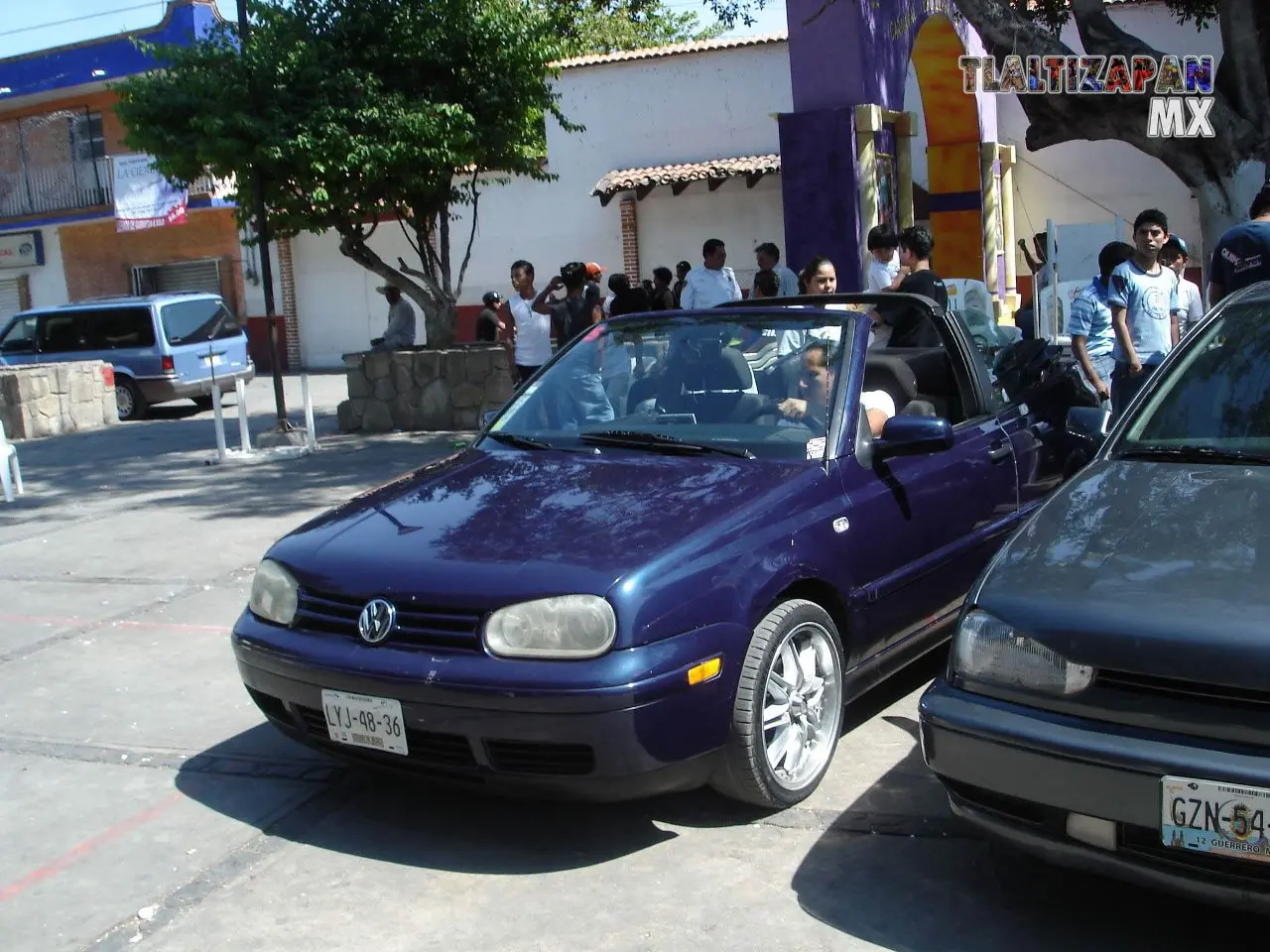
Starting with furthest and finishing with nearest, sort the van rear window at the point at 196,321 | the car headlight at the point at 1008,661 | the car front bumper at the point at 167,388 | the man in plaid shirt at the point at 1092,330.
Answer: the van rear window at the point at 196,321
the car front bumper at the point at 167,388
the man in plaid shirt at the point at 1092,330
the car headlight at the point at 1008,661

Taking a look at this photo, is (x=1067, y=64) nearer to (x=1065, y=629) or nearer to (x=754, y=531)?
(x=754, y=531)

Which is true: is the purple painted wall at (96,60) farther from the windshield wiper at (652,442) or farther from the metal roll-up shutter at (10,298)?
the windshield wiper at (652,442)

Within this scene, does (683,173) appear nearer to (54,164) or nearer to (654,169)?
(654,169)

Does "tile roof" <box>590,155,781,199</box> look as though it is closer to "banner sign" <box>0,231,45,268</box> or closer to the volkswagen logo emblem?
"banner sign" <box>0,231,45,268</box>

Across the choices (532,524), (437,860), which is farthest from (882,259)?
(437,860)

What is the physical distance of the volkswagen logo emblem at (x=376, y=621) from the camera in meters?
3.93

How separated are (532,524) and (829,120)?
9245 millimetres

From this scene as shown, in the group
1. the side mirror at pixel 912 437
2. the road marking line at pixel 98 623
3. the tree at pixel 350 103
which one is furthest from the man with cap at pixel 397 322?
the side mirror at pixel 912 437

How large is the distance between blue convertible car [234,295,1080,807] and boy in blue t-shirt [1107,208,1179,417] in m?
2.50

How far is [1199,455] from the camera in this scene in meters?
3.92

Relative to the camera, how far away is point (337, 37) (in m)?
13.3

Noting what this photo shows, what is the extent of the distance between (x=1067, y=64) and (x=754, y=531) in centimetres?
772

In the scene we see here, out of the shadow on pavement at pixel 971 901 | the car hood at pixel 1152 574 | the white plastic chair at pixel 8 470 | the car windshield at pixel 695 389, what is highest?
the car windshield at pixel 695 389

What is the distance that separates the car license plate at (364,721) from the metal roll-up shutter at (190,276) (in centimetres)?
2830
